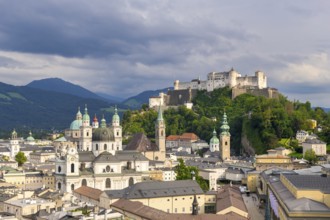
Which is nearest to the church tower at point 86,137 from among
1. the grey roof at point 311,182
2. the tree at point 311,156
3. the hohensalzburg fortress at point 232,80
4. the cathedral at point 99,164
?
the cathedral at point 99,164

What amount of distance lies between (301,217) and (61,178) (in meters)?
34.9

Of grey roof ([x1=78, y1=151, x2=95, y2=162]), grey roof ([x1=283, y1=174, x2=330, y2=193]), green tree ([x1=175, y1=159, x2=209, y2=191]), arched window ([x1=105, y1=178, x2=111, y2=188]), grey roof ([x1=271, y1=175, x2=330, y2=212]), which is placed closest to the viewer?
grey roof ([x1=271, y1=175, x2=330, y2=212])

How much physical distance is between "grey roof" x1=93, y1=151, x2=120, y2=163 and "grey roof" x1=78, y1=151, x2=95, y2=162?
40.4 inches

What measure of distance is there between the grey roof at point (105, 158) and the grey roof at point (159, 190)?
1363 cm

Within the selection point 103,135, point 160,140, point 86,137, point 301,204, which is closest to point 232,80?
point 160,140

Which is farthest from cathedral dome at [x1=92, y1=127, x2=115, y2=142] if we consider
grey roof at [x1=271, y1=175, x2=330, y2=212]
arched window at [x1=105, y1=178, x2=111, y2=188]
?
grey roof at [x1=271, y1=175, x2=330, y2=212]

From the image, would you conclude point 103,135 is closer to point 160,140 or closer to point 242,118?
point 160,140

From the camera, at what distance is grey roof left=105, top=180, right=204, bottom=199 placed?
4936 cm

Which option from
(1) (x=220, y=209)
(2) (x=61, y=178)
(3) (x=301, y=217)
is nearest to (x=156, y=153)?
(2) (x=61, y=178)

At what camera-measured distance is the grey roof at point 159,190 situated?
49362 mm

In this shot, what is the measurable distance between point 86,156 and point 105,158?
270 cm

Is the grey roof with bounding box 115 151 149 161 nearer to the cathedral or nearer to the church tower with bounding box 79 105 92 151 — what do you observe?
the cathedral

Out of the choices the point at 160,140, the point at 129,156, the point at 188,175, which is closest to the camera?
the point at 188,175

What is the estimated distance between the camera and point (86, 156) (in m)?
66.3
